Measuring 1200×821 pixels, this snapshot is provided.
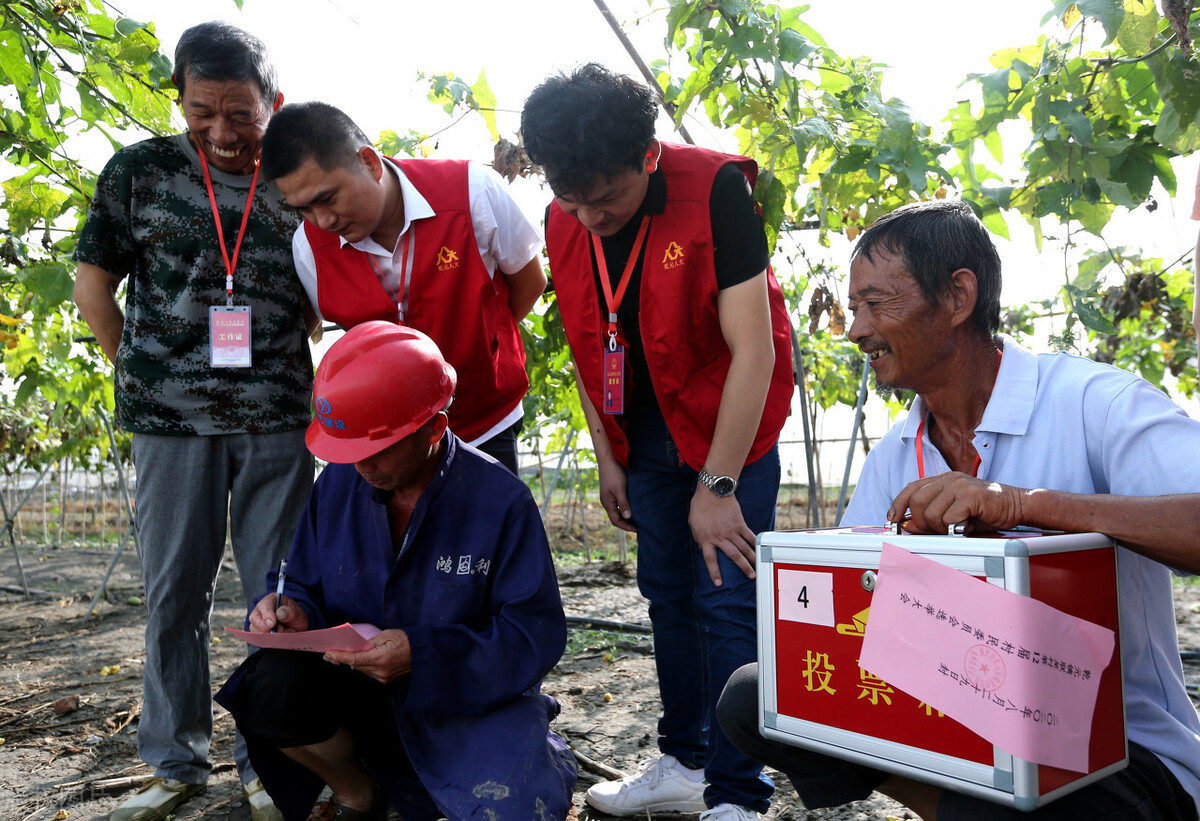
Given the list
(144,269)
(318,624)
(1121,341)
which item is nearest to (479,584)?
(318,624)

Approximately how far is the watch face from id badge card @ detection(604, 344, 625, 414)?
0.30m

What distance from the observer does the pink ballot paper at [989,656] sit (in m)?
1.14

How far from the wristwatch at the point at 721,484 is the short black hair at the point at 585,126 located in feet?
2.34

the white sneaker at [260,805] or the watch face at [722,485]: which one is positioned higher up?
the watch face at [722,485]

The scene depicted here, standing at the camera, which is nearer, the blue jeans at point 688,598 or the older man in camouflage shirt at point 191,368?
the blue jeans at point 688,598

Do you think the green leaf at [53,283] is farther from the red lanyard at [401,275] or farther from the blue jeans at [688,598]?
the blue jeans at [688,598]

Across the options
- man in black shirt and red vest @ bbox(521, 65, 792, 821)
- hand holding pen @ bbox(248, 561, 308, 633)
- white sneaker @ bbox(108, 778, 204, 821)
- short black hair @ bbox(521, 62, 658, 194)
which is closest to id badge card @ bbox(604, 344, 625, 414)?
man in black shirt and red vest @ bbox(521, 65, 792, 821)

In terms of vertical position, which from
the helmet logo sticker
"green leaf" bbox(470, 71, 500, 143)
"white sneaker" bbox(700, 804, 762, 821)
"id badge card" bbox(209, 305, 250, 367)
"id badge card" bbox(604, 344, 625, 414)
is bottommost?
"white sneaker" bbox(700, 804, 762, 821)

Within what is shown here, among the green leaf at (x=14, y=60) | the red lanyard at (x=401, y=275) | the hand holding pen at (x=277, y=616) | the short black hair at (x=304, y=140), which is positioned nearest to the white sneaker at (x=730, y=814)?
the hand holding pen at (x=277, y=616)

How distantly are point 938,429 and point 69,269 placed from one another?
3598mm

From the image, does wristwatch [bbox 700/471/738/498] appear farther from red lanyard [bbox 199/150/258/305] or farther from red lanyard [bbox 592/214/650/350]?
red lanyard [bbox 199/150/258/305]

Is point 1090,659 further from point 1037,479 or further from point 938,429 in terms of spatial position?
point 938,429

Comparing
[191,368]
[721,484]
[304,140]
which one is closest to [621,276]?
[721,484]

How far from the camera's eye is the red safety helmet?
182 cm
